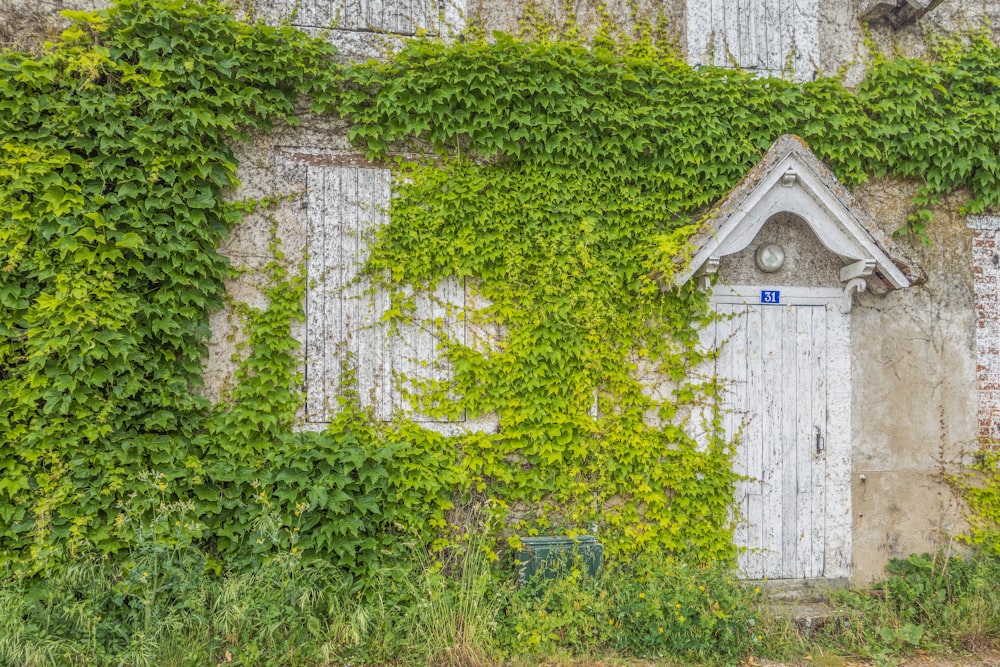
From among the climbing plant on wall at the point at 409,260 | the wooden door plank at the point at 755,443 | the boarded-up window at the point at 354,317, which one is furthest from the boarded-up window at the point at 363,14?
the wooden door plank at the point at 755,443

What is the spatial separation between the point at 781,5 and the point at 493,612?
6191 mm

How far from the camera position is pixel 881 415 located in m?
5.77

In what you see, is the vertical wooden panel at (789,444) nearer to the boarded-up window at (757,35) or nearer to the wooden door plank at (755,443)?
the wooden door plank at (755,443)

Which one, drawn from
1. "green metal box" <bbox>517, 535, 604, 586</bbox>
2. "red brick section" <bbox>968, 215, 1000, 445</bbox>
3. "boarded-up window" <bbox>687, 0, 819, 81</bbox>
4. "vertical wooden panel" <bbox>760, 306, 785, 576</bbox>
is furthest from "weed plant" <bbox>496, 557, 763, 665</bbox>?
"boarded-up window" <bbox>687, 0, 819, 81</bbox>

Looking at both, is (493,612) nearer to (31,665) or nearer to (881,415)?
(31,665)

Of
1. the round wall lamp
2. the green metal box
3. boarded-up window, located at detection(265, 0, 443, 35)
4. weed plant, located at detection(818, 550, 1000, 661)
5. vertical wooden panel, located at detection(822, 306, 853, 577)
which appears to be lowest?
weed plant, located at detection(818, 550, 1000, 661)

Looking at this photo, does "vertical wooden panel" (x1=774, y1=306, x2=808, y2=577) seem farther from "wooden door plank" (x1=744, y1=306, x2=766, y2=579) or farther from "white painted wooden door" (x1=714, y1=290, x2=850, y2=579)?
"wooden door plank" (x1=744, y1=306, x2=766, y2=579)

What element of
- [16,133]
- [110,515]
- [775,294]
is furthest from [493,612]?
[16,133]

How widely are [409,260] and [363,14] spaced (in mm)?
2240

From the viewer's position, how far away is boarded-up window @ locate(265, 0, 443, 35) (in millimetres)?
5188

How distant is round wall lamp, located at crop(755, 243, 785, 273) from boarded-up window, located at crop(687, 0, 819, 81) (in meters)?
1.71

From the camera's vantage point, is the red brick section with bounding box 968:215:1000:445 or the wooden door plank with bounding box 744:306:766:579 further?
the red brick section with bounding box 968:215:1000:445

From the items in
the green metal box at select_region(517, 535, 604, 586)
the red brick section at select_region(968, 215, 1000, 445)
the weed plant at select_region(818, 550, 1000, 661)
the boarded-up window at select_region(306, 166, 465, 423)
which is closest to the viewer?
the green metal box at select_region(517, 535, 604, 586)

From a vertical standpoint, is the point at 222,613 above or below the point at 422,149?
below
